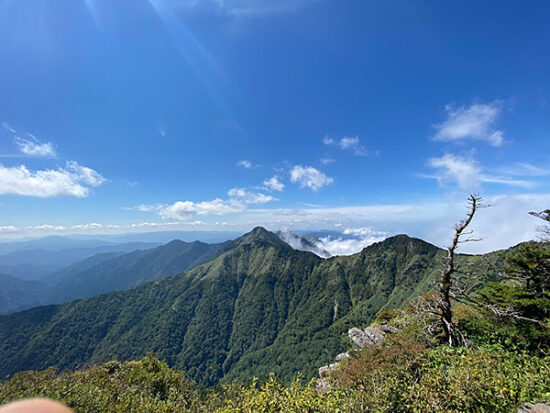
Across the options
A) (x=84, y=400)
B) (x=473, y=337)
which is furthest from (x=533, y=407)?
(x=84, y=400)

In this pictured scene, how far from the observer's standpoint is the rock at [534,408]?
6786 mm

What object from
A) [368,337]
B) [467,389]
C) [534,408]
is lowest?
[368,337]

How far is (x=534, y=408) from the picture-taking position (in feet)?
23.2

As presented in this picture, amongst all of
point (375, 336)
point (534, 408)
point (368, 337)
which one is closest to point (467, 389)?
point (534, 408)

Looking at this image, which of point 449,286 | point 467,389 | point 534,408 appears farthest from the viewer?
point 449,286

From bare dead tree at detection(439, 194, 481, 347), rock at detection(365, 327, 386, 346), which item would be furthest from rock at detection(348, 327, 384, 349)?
bare dead tree at detection(439, 194, 481, 347)

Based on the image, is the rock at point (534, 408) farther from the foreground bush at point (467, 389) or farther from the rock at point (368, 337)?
the rock at point (368, 337)

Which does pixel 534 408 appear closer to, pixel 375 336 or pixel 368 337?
pixel 375 336

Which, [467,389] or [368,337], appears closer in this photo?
[467,389]

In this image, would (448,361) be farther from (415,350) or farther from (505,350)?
(505,350)

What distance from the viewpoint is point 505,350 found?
1241 centimetres

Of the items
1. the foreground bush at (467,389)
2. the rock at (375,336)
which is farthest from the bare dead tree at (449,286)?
the rock at (375,336)

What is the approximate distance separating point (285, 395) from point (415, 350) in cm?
751

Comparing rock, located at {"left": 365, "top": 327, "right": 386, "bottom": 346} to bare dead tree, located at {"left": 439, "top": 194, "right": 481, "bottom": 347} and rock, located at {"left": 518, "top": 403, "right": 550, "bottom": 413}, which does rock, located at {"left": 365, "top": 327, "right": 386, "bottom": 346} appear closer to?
bare dead tree, located at {"left": 439, "top": 194, "right": 481, "bottom": 347}
